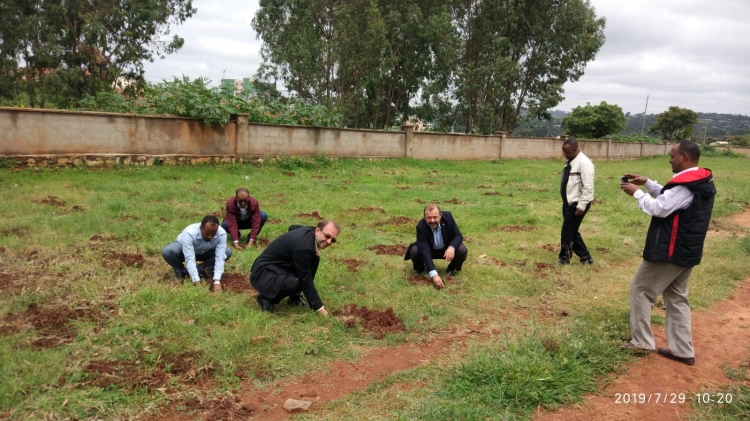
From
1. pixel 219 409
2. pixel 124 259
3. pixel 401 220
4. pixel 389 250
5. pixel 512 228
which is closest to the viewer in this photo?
pixel 219 409

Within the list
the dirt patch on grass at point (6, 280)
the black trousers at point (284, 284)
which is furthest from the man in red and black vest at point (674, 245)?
the dirt patch on grass at point (6, 280)

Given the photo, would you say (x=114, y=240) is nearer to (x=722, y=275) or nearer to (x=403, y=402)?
(x=403, y=402)

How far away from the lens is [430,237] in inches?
241

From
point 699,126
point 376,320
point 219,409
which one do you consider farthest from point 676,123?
point 219,409

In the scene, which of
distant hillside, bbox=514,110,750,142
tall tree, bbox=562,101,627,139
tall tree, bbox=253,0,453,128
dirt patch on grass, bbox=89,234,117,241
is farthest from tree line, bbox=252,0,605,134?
dirt patch on grass, bbox=89,234,117,241

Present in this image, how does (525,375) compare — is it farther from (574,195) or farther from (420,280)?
(574,195)

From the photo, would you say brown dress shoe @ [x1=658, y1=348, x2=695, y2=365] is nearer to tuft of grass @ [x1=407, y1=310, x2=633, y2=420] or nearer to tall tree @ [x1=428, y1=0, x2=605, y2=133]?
tuft of grass @ [x1=407, y1=310, x2=633, y2=420]

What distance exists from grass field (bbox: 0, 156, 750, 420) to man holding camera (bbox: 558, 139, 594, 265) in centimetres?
34

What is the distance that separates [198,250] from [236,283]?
1.89 ft

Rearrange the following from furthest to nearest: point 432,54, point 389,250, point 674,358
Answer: point 432,54, point 389,250, point 674,358

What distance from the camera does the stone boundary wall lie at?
38.6 ft

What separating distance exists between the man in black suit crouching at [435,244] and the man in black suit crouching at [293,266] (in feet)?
5.04

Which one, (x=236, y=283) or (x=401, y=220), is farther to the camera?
(x=401, y=220)

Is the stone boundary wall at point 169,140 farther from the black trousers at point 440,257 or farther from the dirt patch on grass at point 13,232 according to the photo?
the black trousers at point 440,257
